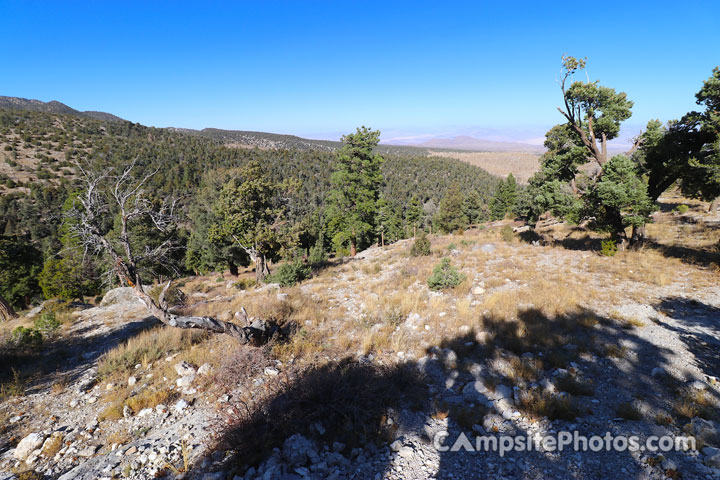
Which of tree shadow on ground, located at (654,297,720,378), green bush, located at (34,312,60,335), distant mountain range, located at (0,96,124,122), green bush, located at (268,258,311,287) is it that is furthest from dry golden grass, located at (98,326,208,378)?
distant mountain range, located at (0,96,124,122)

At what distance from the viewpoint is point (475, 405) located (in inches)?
191

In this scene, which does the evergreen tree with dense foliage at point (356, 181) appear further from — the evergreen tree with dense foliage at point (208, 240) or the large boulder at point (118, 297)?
the large boulder at point (118, 297)

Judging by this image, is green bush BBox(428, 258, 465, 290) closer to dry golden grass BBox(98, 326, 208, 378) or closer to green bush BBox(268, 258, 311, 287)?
green bush BBox(268, 258, 311, 287)

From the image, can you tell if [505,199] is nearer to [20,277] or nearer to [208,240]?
[208,240]

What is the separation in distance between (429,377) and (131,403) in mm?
5963

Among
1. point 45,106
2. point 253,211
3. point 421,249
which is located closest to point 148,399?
point 253,211

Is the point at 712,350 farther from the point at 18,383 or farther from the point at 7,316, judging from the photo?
A: the point at 7,316

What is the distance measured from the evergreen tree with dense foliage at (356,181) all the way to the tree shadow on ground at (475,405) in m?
17.9

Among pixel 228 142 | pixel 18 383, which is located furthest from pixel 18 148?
pixel 18 383

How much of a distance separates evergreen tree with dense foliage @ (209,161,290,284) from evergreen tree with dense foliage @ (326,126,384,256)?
8426 mm

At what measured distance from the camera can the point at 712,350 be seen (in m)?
5.83

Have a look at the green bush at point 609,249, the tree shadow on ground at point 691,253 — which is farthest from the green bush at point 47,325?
the tree shadow on ground at point 691,253

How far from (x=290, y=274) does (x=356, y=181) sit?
12229 millimetres

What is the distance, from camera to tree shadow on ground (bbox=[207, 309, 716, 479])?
362 cm
